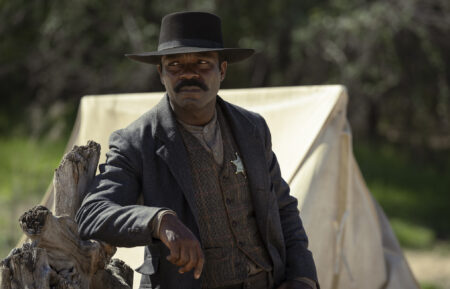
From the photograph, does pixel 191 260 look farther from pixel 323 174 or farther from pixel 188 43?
pixel 323 174

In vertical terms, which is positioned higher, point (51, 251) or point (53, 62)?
point (53, 62)

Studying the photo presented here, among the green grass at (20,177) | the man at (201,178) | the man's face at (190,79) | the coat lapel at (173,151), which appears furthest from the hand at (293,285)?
the green grass at (20,177)

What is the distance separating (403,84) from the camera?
901cm

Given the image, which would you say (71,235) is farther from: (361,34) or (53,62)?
(53,62)

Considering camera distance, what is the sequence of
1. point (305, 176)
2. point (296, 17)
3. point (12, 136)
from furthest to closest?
1. point (12, 136)
2. point (296, 17)
3. point (305, 176)

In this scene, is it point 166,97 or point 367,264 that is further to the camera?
point 367,264

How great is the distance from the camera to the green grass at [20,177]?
20.3 feet

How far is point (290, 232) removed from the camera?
257 cm

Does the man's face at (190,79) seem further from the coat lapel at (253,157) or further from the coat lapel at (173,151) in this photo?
the coat lapel at (253,157)

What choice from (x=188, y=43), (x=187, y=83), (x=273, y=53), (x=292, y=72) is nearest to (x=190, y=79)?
(x=187, y=83)

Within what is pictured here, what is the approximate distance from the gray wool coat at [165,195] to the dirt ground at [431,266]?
343 centimetres

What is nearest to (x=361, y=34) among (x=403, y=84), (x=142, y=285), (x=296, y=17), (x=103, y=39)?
(x=296, y=17)

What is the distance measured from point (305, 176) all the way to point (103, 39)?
6.52 metres

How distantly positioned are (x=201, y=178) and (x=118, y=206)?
0.38 meters
